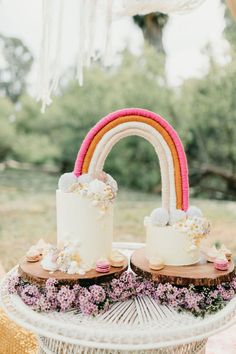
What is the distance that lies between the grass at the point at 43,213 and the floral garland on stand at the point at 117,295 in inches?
125

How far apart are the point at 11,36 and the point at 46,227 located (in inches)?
72.2

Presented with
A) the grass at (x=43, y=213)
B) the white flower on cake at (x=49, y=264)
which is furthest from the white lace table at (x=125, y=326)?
the grass at (x=43, y=213)

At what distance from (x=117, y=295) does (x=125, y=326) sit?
130mm

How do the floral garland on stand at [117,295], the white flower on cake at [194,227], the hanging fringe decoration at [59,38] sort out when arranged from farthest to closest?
the hanging fringe decoration at [59,38] → the white flower on cake at [194,227] → the floral garland on stand at [117,295]

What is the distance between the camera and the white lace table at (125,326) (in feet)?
3.95

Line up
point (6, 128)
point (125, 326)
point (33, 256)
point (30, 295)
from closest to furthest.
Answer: point (125, 326) < point (30, 295) < point (33, 256) < point (6, 128)

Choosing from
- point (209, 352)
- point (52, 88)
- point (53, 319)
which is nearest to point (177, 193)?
point (53, 319)

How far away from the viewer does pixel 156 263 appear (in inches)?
55.4

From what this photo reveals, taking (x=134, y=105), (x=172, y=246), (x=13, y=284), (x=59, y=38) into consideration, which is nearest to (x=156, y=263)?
(x=172, y=246)

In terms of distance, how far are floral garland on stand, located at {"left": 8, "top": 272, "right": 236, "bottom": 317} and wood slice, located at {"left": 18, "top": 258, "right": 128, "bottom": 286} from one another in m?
0.01

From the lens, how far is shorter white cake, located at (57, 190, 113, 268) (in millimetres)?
1405

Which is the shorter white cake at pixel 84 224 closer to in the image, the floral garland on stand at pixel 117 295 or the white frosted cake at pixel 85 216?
the white frosted cake at pixel 85 216

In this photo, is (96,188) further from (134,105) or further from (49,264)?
(134,105)

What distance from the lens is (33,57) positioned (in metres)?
4.60
